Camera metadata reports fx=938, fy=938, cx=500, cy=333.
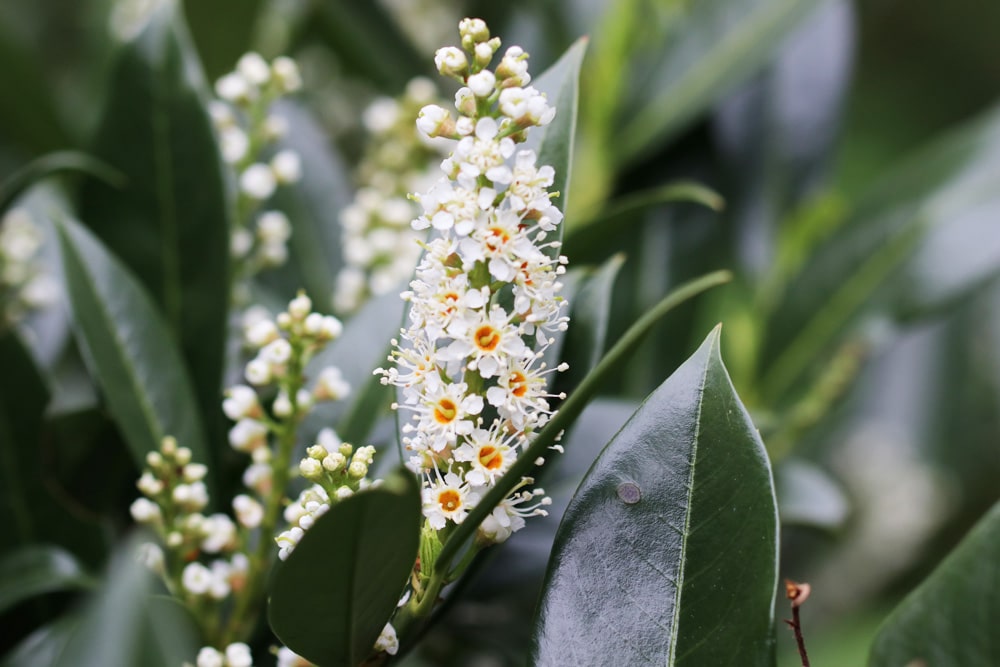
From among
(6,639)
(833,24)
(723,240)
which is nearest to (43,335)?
(6,639)

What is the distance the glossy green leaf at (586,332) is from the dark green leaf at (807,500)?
1.08 feet

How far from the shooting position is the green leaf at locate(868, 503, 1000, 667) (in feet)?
1.89

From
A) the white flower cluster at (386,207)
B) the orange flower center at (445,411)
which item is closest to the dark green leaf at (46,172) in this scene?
the white flower cluster at (386,207)

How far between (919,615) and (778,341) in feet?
2.02

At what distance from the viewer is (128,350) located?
776 millimetres

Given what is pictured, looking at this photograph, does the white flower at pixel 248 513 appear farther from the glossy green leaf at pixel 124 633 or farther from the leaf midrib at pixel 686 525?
the leaf midrib at pixel 686 525

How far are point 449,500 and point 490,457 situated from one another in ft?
0.11

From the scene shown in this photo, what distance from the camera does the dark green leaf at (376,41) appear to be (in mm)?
1345

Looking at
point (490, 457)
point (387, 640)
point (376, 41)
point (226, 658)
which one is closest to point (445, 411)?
point (490, 457)

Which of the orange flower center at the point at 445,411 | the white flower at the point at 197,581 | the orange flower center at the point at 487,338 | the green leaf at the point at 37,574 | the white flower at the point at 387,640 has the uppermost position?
the orange flower center at the point at 487,338

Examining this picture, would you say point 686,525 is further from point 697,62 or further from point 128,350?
point 697,62

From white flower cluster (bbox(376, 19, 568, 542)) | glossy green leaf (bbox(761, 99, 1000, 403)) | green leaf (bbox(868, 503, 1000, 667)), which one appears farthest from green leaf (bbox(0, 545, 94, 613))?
glossy green leaf (bbox(761, 99, 1000, 403))

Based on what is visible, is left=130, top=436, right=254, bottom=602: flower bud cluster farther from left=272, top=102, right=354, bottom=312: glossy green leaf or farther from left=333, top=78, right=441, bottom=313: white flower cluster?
left=272, top=102, right=354, bottom=312: glossy green leaf

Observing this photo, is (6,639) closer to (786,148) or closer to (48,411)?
(48,411)
